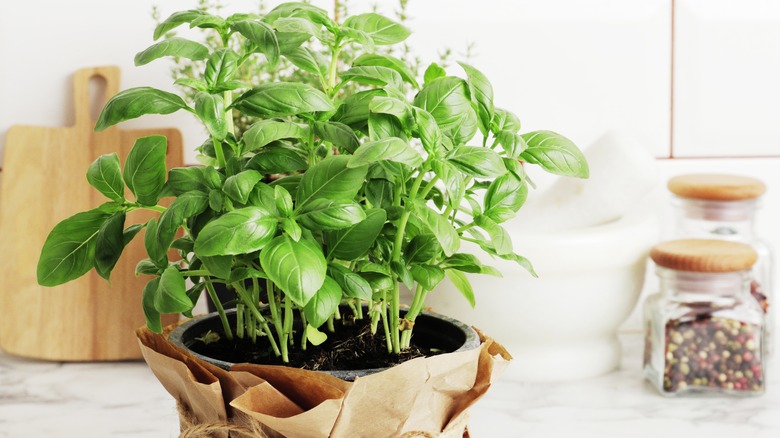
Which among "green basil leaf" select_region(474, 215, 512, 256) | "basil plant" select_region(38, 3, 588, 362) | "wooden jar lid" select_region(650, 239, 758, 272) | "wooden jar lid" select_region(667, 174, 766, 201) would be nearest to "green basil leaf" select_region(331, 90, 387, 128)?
"basil plant" select_region(38, 3, 588, 362)

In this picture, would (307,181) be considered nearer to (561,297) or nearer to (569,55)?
(561,297)

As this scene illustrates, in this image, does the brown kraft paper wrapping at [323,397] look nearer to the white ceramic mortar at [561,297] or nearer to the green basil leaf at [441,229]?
the green basil leaf at [441,229]

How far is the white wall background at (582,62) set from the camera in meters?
1.14

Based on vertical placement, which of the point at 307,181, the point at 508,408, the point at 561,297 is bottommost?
the point at 508,408

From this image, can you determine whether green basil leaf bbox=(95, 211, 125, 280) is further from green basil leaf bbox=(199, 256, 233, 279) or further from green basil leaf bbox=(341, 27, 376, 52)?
green basil leaf bbox=(341, 27, 376, 52)

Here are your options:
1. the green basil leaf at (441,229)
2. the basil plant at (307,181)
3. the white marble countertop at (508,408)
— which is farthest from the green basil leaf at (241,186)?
the white marble countertop at (508,408)

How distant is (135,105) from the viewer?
0.54 meters

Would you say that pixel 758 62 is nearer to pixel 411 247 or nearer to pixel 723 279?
pixel 723 279

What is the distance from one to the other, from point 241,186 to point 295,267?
0.21 ft

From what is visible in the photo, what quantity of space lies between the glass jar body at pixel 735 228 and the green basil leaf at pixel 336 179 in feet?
2.45

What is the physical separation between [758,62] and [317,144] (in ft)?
2.73

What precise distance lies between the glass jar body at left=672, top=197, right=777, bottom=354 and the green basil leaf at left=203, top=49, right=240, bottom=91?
0.78m

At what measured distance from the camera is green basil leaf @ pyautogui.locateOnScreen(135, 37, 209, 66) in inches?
21.3

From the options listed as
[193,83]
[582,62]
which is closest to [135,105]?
[193,83]
